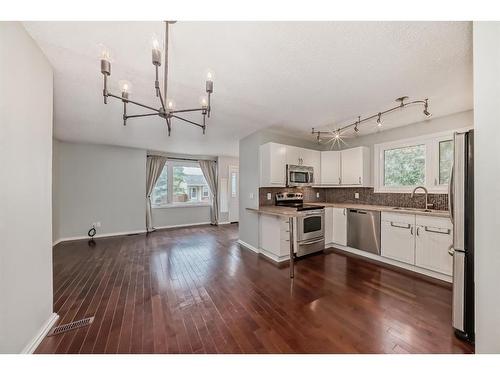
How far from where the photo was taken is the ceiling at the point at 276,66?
1.32 meters

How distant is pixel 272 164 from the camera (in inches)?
138

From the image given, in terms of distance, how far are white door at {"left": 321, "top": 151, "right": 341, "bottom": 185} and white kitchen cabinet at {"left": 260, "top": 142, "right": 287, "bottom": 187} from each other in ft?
3.88

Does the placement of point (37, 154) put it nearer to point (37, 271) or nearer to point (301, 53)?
point (37, 271)

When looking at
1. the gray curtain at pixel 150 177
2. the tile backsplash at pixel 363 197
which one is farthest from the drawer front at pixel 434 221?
the gray curtain at pixel 150 177

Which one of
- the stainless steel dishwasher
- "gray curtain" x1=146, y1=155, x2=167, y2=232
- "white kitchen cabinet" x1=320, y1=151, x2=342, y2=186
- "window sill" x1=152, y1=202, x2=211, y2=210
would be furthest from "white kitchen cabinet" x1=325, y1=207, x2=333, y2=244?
"gray curtain" x1=146, y1=155, x2=167, y2=232

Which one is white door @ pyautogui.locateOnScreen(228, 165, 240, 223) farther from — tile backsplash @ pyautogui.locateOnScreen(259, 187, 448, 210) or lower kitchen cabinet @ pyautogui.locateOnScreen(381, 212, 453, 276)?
lower kitchen cabinet @ pyautogui.locateOnScreen(381, 212, 453, 276)

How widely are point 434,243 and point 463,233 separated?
1.41 meters

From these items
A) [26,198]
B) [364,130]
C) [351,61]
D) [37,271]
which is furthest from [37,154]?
[364,130]

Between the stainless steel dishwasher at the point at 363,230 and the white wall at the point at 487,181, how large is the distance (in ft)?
7.04

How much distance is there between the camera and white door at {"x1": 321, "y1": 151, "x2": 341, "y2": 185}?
409cm

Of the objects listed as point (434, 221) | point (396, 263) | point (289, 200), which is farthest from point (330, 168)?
point (396, 263)

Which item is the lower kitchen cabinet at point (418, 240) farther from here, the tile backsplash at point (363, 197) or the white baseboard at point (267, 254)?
the white baseboard at point (267, 254)

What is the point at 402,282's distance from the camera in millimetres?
2463
